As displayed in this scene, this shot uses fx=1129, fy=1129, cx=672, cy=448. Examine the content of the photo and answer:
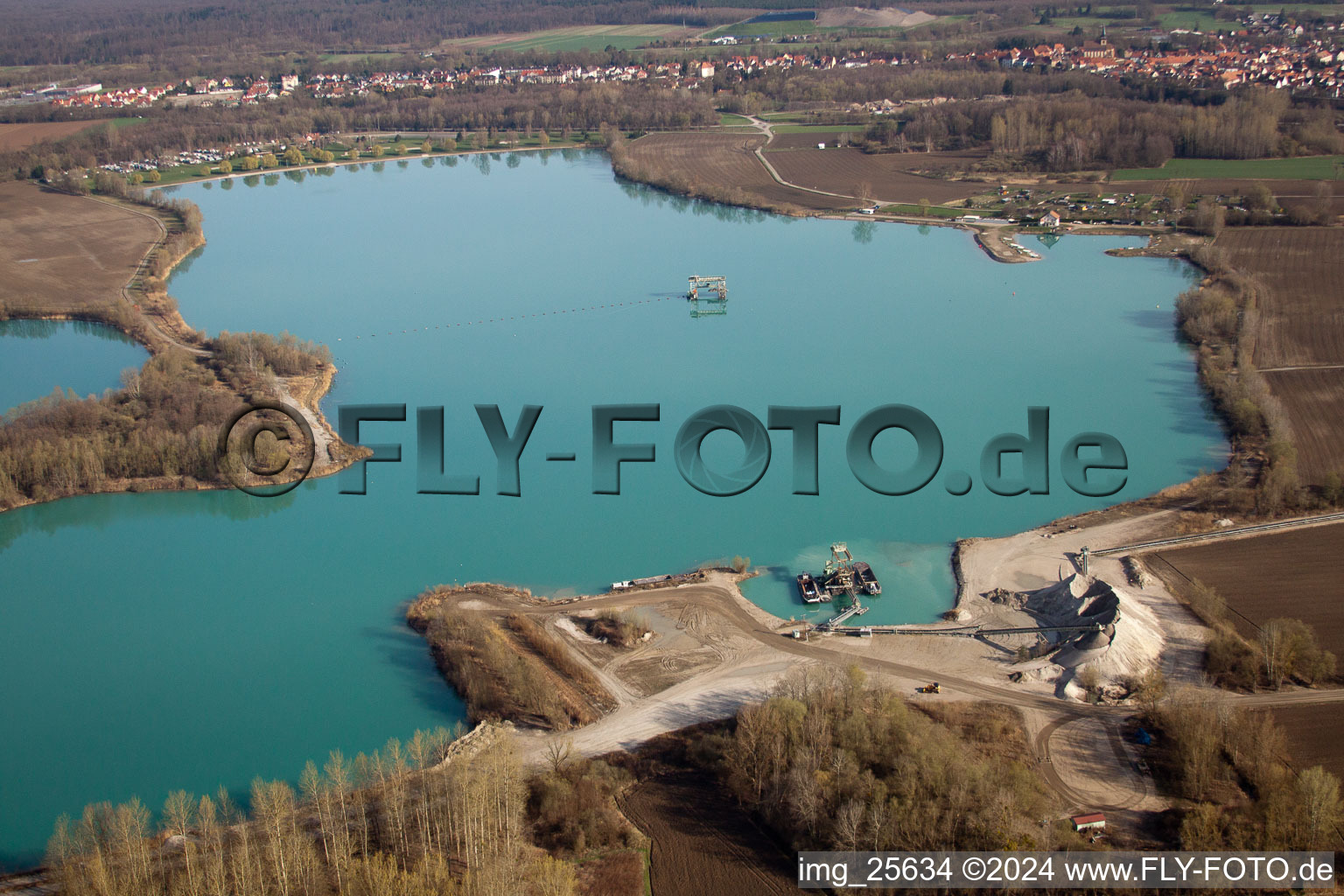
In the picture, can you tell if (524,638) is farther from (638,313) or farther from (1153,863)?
(638,313)

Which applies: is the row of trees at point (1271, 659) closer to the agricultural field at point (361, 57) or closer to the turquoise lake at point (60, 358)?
the turquoise lake at point (60, 358)

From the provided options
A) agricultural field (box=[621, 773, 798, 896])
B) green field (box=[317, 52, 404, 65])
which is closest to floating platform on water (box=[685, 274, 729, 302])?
agricultural field (box=[621, 773, 798, 896])

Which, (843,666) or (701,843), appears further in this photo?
(843,666)

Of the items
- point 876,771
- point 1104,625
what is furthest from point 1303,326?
point 876,771

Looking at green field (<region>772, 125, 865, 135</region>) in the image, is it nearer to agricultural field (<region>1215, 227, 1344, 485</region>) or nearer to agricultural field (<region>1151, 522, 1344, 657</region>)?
agricultural field (<region>1215, 227, 1344, 485</region>)

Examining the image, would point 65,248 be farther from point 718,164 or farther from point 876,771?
point 876,771

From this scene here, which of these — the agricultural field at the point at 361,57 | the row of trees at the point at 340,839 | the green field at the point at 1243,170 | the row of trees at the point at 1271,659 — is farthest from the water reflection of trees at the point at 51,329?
the agricultural field at the point at 361,57
